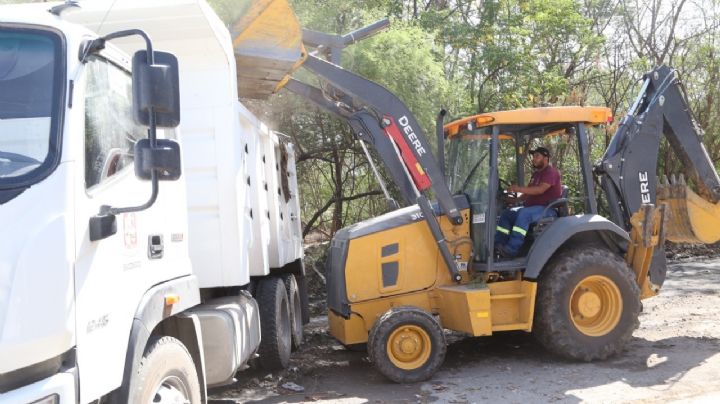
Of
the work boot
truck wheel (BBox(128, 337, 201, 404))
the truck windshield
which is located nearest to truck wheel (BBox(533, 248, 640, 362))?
the work boot

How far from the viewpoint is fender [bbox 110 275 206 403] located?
3023mm

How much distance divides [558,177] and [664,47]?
46.9 ft

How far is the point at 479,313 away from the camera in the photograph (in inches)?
242

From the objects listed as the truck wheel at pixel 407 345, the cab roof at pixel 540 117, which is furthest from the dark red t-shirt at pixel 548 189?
the truck wheel at pixel 407 345

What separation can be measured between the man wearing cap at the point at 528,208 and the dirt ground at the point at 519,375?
1.19 meters

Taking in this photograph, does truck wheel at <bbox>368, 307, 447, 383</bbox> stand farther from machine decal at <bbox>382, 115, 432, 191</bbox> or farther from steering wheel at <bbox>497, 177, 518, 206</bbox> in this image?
steering wheel at <bbox>497, 177, 518, 206</bbox>

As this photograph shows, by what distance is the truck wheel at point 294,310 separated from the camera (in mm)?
7359

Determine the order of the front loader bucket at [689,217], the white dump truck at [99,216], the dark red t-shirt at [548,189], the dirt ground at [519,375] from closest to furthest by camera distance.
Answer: the white dump truck at [99,216] < the dirt ground at [519,375] < the dark red t-shirt at [548,189] < the front loader bucket at [689,217]

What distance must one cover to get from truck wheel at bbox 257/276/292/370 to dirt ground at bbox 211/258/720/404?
174 mm

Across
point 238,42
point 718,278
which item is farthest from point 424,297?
point 718,278

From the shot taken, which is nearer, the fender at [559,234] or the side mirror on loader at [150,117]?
the side mirror on loader at [150,117]

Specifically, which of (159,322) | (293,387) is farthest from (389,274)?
(159,322)

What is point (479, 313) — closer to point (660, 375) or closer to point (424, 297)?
point (424, 297)

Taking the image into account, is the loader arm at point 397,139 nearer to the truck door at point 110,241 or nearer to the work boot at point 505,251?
the work boot at point 505,251
